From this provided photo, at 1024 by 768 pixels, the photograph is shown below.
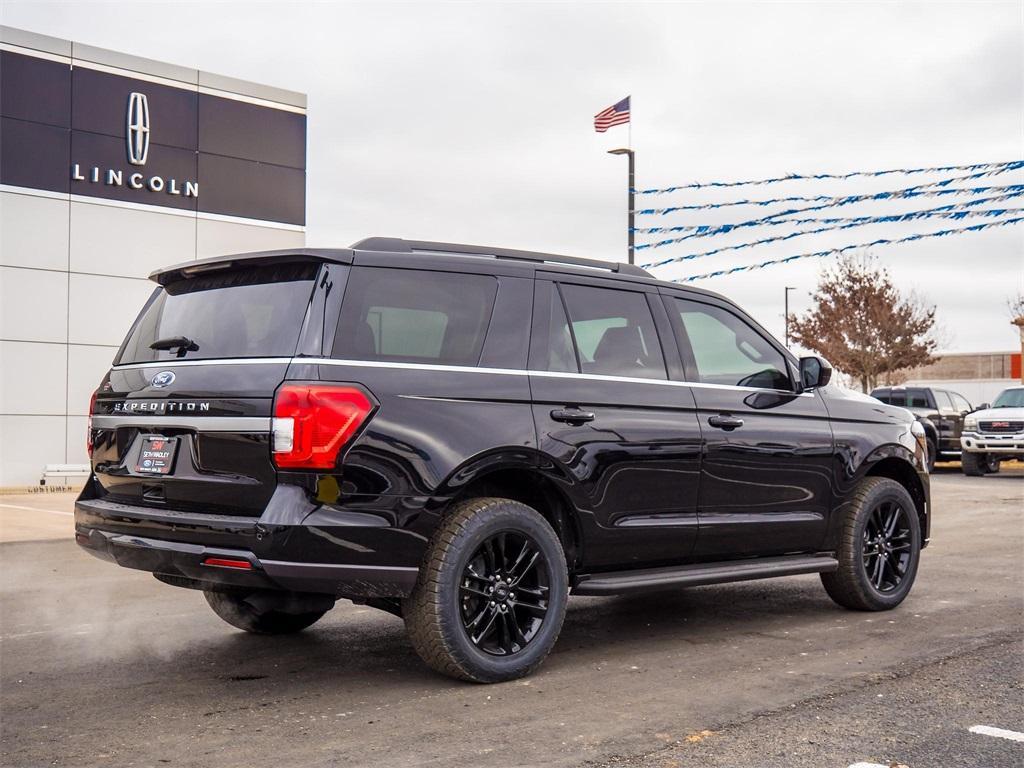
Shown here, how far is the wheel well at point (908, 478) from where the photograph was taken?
751 cm

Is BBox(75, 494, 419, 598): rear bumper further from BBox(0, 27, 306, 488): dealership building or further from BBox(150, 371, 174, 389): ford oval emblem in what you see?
BBox(0, 27, 306, 488): dealership building

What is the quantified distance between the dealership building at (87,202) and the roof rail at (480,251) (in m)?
15.3

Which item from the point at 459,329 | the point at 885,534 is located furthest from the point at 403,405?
the point at 885,534

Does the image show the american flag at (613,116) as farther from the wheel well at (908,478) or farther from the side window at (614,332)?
the side window at (614,332)

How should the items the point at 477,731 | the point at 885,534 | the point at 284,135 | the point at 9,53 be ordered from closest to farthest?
the point at 477,731 < the point at 885,534 < the point at 9,53 < the point at 284,135

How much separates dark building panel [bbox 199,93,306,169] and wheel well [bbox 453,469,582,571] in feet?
56.2

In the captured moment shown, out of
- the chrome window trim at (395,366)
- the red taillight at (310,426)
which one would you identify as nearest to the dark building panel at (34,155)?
the chrome window trim at (395,366)

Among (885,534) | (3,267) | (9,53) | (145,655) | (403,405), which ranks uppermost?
(9,53)

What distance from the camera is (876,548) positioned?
→ 23.9ft

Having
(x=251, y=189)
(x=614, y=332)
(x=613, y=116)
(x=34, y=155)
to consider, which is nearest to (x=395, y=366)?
(x=614, y=332)

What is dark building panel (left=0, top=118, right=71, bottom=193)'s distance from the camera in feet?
62.3

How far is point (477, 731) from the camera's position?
4.56 m

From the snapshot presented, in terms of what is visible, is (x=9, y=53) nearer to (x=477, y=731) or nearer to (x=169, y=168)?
(x=169, y=168)

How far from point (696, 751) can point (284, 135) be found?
19.7m
